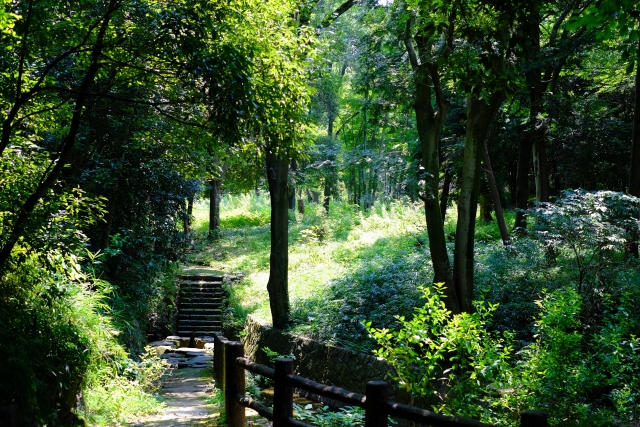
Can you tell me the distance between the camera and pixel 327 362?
10.3m

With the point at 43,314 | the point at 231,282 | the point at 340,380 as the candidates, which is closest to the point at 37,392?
the point at 43,314

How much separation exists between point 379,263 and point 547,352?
805cm

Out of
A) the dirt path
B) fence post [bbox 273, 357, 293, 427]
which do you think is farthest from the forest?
fence post [bbox 273, 357, 293, 427]


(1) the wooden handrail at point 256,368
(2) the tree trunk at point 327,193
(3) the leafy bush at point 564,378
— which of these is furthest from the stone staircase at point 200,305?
(3) the leafy bush at point 564,378

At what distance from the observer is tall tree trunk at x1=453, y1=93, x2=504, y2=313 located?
9.23 meters

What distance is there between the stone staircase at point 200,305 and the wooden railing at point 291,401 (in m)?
10.3

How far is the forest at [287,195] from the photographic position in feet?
17.8

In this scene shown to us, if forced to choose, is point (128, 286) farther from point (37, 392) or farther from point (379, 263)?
point (37, 392)

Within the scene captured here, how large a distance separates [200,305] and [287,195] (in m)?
7.87

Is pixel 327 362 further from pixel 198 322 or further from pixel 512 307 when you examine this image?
pixel 198 322

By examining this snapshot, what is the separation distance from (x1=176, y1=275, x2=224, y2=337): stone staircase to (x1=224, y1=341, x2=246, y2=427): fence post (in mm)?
10211

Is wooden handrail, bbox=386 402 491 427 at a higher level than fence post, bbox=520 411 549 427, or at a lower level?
lower

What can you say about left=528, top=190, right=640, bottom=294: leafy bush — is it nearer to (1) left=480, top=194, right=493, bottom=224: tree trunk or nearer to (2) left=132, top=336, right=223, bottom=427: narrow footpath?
(2) left=132, top=336, right=223, bottom=427: narrow footpath

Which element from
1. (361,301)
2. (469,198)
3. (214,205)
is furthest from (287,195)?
(214,205)
